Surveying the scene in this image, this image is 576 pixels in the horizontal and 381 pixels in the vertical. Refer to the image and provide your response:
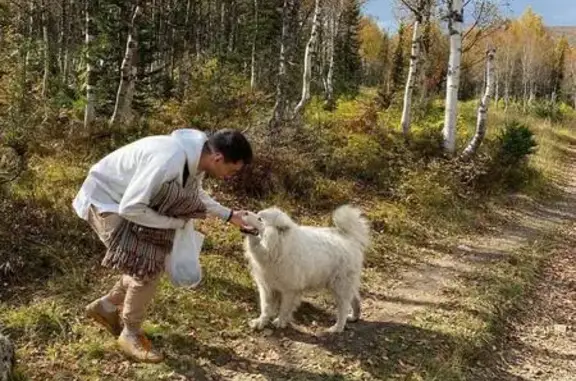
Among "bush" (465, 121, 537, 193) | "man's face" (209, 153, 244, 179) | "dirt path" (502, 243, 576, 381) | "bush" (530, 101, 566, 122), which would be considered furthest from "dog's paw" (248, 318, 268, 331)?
"bush" (530, 101, 566, 122)

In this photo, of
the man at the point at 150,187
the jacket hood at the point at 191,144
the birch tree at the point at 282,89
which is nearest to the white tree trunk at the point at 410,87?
the birch tree at the point at 282,89

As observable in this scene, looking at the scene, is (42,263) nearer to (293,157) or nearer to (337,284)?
(337,284)

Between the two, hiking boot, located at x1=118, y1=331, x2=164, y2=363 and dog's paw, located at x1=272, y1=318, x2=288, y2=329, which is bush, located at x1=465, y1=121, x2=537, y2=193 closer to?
dog's paw, located at x1=272, y1=318, x2=288, y2=329

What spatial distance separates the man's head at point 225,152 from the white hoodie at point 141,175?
0.06 meters

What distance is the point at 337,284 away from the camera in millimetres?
5207

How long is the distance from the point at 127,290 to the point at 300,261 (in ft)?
4.73

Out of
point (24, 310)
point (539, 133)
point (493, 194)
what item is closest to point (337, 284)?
point (24, 310)

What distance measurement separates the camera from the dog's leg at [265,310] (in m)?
5.13

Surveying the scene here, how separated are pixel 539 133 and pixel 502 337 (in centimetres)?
1773

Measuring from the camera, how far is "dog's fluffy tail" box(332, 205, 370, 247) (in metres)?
5.44

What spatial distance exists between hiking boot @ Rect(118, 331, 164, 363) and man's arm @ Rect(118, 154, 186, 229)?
117 cm

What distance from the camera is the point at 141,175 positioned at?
3.55 m

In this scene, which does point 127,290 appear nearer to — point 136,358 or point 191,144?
point 136,358

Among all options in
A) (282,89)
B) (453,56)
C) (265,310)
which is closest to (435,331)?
(265,310)
